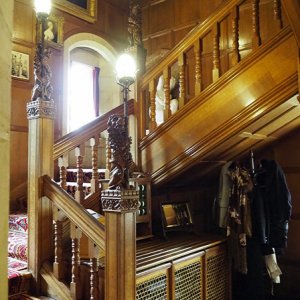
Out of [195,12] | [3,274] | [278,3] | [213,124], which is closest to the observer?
[3,274]

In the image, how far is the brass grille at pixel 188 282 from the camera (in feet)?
8.68

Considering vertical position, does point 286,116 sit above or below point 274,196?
above

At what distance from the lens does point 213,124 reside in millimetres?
2805

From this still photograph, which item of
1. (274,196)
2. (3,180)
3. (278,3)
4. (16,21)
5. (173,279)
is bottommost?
(173,279)

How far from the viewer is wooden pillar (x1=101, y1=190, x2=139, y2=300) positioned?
189 centimetres

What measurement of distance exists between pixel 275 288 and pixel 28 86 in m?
3.96

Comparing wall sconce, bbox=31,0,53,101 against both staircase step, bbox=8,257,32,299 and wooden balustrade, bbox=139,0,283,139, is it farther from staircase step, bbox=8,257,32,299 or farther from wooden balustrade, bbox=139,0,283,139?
staircase step, bbox=8,257,32,299

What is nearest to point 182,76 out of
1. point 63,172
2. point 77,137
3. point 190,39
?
point 190,39

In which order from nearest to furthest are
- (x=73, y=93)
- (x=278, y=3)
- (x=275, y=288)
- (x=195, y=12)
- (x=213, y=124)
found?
(x=278, y=3) → (x=213, y=124) → (x=275, y=288) → (x=195, y=12) → (x=73, y=93)

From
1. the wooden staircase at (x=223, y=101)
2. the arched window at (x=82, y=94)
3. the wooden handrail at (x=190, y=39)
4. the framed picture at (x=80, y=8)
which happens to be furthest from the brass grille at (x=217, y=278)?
the framed picture at (x=80, y=8)

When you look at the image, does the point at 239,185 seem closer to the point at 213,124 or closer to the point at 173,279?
the point at 213,124

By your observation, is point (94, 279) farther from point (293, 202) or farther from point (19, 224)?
point (293, 202)

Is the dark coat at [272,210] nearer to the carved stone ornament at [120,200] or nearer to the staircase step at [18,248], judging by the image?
the carved stone ornament at [120,200]

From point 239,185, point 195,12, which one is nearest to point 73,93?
point 195,12
